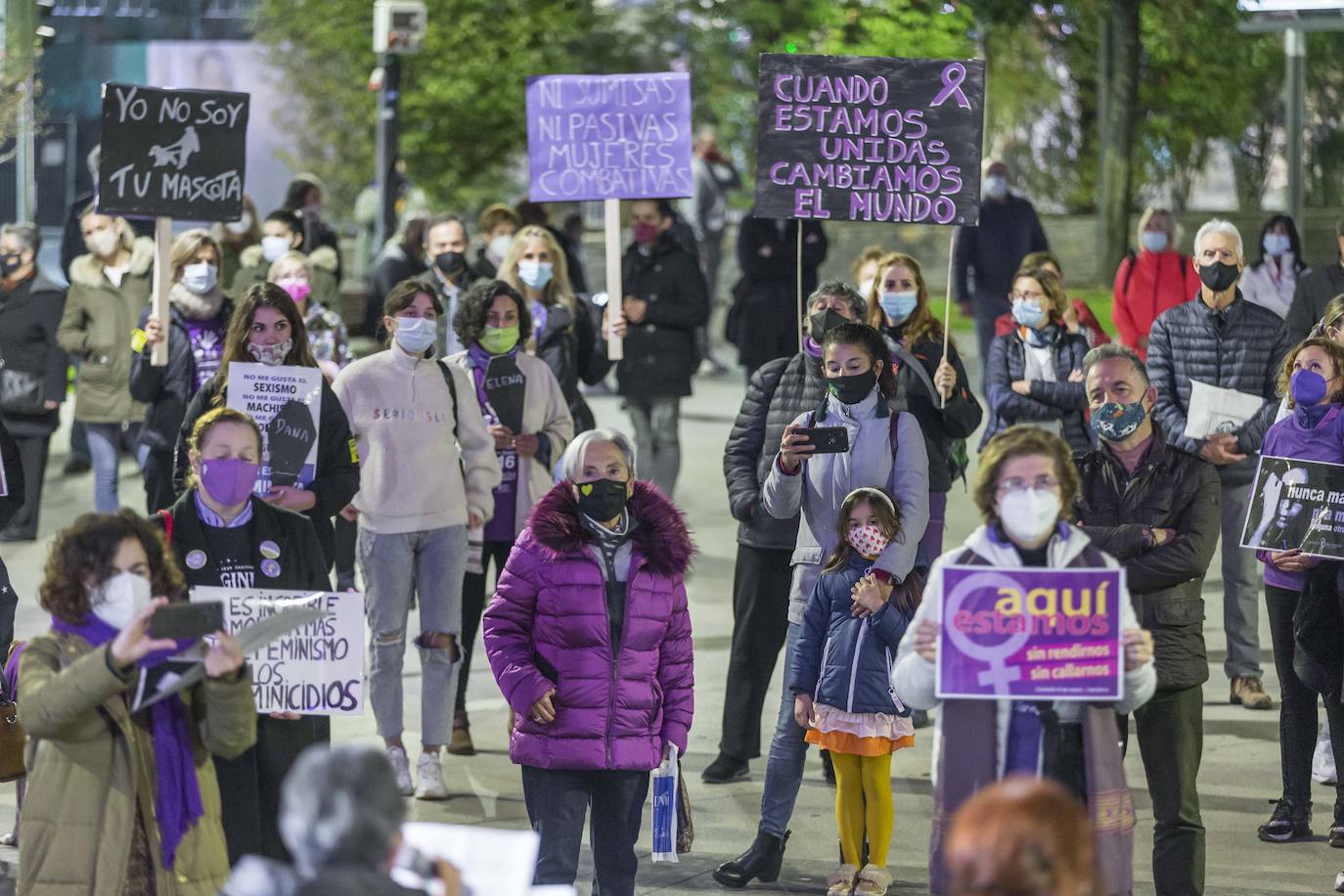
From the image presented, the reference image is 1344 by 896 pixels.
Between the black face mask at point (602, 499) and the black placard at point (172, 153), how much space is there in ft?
14.3

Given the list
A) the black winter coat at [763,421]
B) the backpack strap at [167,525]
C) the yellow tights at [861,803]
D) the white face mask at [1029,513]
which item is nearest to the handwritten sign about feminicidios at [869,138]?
the black winter coat at [763,421]

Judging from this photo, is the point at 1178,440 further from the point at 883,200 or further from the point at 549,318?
the point at 549,318

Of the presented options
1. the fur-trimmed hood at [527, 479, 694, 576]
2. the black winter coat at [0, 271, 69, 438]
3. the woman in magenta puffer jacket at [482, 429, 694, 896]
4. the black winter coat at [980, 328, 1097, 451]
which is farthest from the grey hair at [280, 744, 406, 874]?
the black winter coat at [0, 271, 69, 438]

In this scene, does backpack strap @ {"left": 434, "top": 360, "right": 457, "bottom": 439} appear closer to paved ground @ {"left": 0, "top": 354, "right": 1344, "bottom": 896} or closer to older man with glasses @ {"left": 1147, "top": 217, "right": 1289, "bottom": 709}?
paved ground @ {"left": 0, "top": 354, "right": 1344, "bottom": 896}

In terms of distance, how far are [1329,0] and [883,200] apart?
8025mm

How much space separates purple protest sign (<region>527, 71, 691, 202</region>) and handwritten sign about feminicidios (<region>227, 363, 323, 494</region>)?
2.84 meters

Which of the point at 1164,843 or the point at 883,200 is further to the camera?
the point at 883,200

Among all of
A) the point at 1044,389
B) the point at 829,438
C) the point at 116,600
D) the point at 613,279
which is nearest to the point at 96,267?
the point at 613,279

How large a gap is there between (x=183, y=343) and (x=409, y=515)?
6.65ft

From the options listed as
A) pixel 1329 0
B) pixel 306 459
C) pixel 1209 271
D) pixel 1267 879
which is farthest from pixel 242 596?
pixel 1329 0

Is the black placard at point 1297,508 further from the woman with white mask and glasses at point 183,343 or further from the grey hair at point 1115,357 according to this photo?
the woman with white mask and glasses at point 183,343

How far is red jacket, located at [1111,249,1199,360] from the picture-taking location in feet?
43.5

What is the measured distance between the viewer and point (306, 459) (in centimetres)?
860

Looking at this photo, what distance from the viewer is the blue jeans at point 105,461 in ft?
44.7
